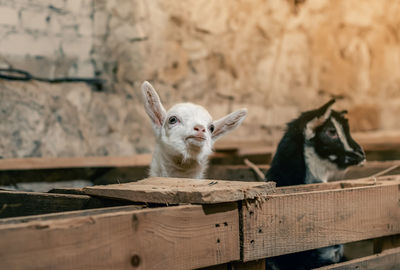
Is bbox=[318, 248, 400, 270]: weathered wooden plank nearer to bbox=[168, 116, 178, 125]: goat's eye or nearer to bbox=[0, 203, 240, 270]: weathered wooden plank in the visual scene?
bbox=[0, 203, 240, 270]: weathered wooden plank

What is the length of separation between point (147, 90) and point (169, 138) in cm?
43

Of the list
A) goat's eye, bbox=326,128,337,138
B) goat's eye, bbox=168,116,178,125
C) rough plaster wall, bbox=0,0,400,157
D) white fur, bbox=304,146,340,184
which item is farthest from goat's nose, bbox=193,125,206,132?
rough plaster wall, bbox=0,0,400,157

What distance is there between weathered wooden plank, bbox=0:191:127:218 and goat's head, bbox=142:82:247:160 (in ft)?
4.17

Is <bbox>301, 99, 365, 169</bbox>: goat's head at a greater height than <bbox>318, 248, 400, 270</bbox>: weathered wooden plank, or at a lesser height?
greater

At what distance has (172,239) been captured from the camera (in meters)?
1.74

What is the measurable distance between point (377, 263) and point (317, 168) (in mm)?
1208

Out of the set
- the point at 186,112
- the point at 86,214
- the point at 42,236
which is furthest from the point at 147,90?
the point at 42,236

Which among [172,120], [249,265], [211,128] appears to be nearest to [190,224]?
[249,265]

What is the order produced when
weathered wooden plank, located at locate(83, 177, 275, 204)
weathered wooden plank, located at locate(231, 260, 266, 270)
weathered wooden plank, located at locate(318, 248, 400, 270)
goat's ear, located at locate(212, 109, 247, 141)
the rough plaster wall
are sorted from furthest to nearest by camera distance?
the rough plaster wall, goat's ear, located at locate(212, 109, 247, 141), weathered wooden plank, located at locate(318, 248, 400, 270), weathered wooden plank, located at locate(231, 260, 266, 270), weathered wooden plank, located at locate(83, 177, 275, 204)

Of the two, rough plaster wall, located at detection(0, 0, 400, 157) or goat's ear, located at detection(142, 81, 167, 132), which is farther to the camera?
rough plaster wall, located at detection(0, 0, 400, 157)

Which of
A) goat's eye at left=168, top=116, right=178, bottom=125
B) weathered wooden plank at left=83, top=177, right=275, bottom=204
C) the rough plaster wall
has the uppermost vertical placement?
the rough plaster wall

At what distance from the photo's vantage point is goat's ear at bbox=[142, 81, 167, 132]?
3.55 m

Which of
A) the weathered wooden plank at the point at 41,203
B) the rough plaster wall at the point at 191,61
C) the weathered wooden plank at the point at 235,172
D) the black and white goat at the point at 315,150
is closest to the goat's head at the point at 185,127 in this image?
the black and white goat at the point at 315,150

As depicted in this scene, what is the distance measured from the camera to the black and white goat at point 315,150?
3.57 metres
